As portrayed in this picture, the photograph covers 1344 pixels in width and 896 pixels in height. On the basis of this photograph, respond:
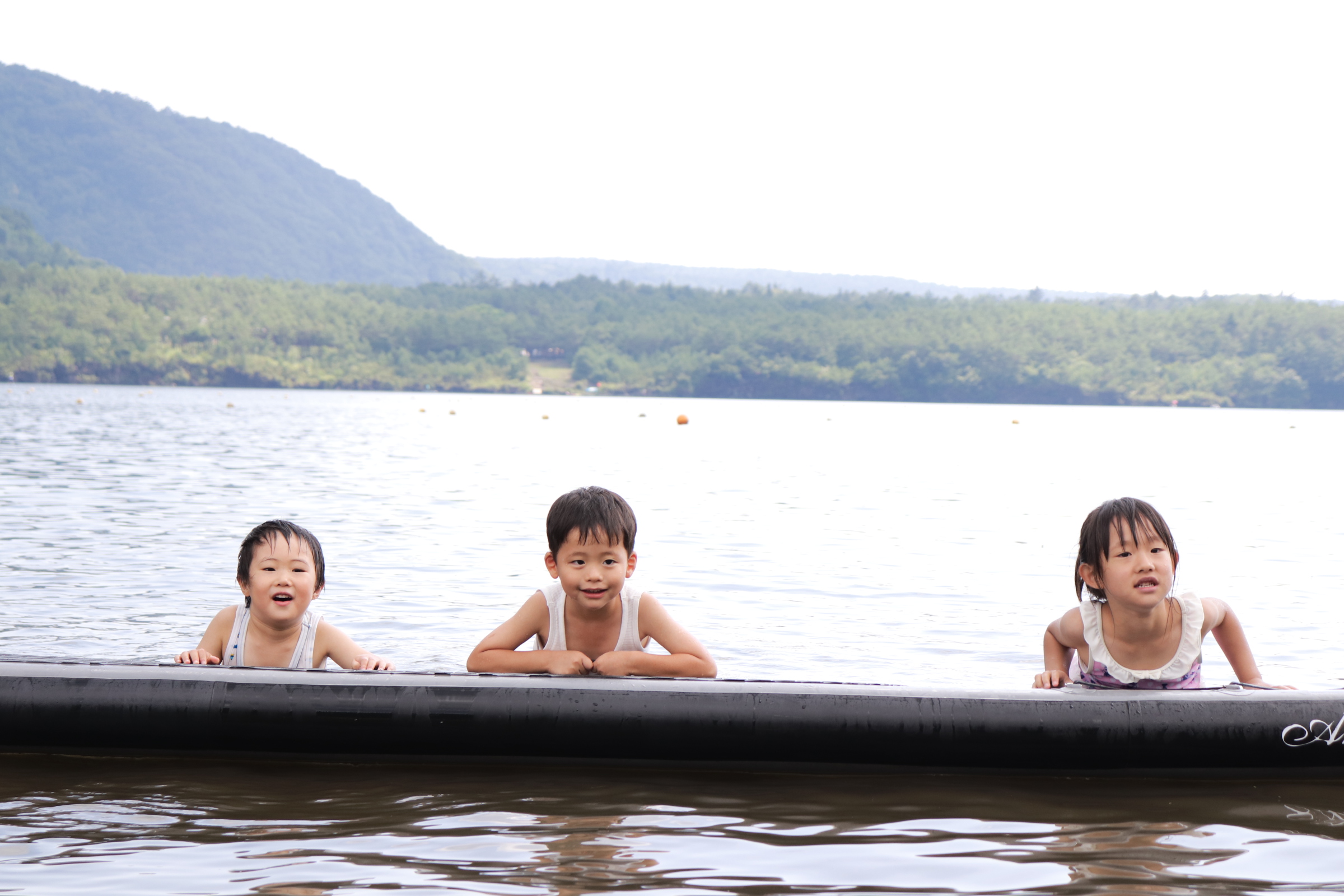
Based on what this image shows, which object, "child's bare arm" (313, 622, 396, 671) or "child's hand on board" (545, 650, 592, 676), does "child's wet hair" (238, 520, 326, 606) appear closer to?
"child's bare arm" (313, 622, 396, 671)

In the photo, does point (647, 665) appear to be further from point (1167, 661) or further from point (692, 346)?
point (692, 346)

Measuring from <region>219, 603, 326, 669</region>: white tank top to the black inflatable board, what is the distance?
1.55 feet

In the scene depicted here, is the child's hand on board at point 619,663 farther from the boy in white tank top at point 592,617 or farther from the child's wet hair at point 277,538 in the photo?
the child's wet hair at point 277,538

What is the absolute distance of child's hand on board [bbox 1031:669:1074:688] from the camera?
452 centimetres

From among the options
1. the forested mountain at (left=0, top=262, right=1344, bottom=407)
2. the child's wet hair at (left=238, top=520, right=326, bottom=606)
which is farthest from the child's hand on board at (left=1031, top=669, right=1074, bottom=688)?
the forested mountain at (left=0, top=262, right=1344, bottom=407)

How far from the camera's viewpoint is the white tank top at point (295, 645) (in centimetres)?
480

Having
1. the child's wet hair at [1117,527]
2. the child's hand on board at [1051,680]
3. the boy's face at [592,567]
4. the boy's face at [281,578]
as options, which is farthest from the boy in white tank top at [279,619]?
the child's wet hair at [1117,527]

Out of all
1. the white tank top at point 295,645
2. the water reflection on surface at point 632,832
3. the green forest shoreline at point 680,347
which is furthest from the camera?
the green forest shoreline at point 680,347

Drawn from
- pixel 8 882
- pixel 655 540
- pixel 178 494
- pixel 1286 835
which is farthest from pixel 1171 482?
pixel 8 882

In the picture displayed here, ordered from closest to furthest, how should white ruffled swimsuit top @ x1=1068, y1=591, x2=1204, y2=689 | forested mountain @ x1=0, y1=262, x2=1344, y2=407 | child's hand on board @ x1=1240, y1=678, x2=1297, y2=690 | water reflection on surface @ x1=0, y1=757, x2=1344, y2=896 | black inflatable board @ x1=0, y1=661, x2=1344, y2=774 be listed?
water reflection on surface @ x1=0, y1=757, x2=1344, y2=896, black inflatable board @ x1=0, y1=661, x2=1344, y2=774, child's hand on board @ x1=1240, y1=678, x2=1297, y2=690, white ruffled swimsuit top @ x1=1068, y1=591, x2=1204, y2=689, forested mountain @ x1=0, y1=262, x2=1344, y2=407

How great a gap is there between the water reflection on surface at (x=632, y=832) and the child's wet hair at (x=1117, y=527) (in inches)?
26.9

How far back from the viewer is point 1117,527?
168 inches

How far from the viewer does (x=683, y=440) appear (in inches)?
1406

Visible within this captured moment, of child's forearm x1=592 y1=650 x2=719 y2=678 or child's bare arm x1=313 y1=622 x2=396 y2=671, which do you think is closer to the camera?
child's forearm x1=592 y1=650 x2=719 y2=678
